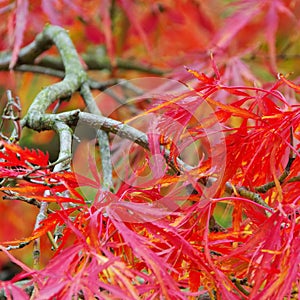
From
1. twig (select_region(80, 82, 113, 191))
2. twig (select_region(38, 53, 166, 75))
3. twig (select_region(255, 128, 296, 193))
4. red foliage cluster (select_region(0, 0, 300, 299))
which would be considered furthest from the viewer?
twig (select_region(38, 53, 166, 75))

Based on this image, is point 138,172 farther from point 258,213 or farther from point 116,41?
point 116,41

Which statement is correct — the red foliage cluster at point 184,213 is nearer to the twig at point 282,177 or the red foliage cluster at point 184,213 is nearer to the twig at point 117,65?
the twig at point 282,177

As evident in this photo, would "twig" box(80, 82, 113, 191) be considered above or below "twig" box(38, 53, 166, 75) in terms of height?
below

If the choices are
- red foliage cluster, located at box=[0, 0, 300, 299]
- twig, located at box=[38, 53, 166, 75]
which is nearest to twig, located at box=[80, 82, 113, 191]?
red foliage cluster, located at box=[0, 0, 300, 299]

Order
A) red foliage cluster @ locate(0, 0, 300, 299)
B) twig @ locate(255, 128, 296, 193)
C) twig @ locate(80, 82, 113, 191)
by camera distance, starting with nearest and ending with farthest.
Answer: red foliage cluster @ locate(0, 0, 300, 299)
twig @ locate(255, 128, 296, 193)
twig @ locate(80, 82, 113, 191)

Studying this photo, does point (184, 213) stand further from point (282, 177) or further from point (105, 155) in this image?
point (105, 155)

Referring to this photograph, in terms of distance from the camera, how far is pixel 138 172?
71cm

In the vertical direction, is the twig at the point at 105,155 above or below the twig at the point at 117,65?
below

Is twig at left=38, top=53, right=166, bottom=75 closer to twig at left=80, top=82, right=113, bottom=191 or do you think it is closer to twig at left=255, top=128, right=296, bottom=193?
twig at left=80, top=82, right=113, bottom=191

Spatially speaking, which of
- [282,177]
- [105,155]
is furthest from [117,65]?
[282,177]

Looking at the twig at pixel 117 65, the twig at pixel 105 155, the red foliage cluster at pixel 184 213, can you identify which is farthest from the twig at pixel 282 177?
the twig at pixel 117 65

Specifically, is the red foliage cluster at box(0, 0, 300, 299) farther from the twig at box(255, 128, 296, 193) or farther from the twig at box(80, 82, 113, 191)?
the twig at box(80, 82, 113, 191)

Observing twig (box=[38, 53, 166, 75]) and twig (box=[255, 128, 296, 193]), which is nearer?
twig (box=[255, 128, 296, 193])

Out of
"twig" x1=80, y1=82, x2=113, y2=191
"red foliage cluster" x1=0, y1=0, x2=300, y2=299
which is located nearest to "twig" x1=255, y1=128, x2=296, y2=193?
"red foliage cluster" x1=0, y1=0, x2=300, y2=299
